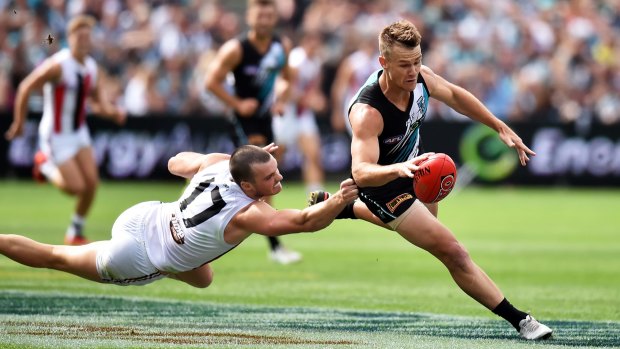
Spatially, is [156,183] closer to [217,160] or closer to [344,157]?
[344,157]

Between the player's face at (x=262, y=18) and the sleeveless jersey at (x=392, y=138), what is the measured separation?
516 cm

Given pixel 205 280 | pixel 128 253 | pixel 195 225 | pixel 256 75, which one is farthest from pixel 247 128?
pixel 195 225

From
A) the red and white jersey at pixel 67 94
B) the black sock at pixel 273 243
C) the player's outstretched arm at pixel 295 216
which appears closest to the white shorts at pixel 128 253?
the player's outstretched arm at pixel 295 216

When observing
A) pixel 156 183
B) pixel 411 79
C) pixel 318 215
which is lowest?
pixel 156 183

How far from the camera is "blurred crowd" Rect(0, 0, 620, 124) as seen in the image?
84.9 feet

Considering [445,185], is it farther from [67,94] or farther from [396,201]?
[67,94]

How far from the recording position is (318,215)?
783cm

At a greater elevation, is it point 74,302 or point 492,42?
point 492,42

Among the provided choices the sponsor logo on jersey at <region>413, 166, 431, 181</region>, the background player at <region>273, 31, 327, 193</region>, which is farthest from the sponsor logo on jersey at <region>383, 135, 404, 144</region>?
the background player at <region>273, 31, 327, 193</region>

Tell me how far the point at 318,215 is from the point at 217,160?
1.31m

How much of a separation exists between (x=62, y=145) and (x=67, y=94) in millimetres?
667

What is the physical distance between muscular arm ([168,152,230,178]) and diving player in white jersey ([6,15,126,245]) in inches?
241

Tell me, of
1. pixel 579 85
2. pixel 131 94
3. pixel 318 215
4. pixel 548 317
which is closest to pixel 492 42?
pixel 579 85

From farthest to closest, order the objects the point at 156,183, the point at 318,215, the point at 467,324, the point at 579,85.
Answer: the point at 579,85 < the point at 156,183 < the point at 467,324 < the point at 318,215
